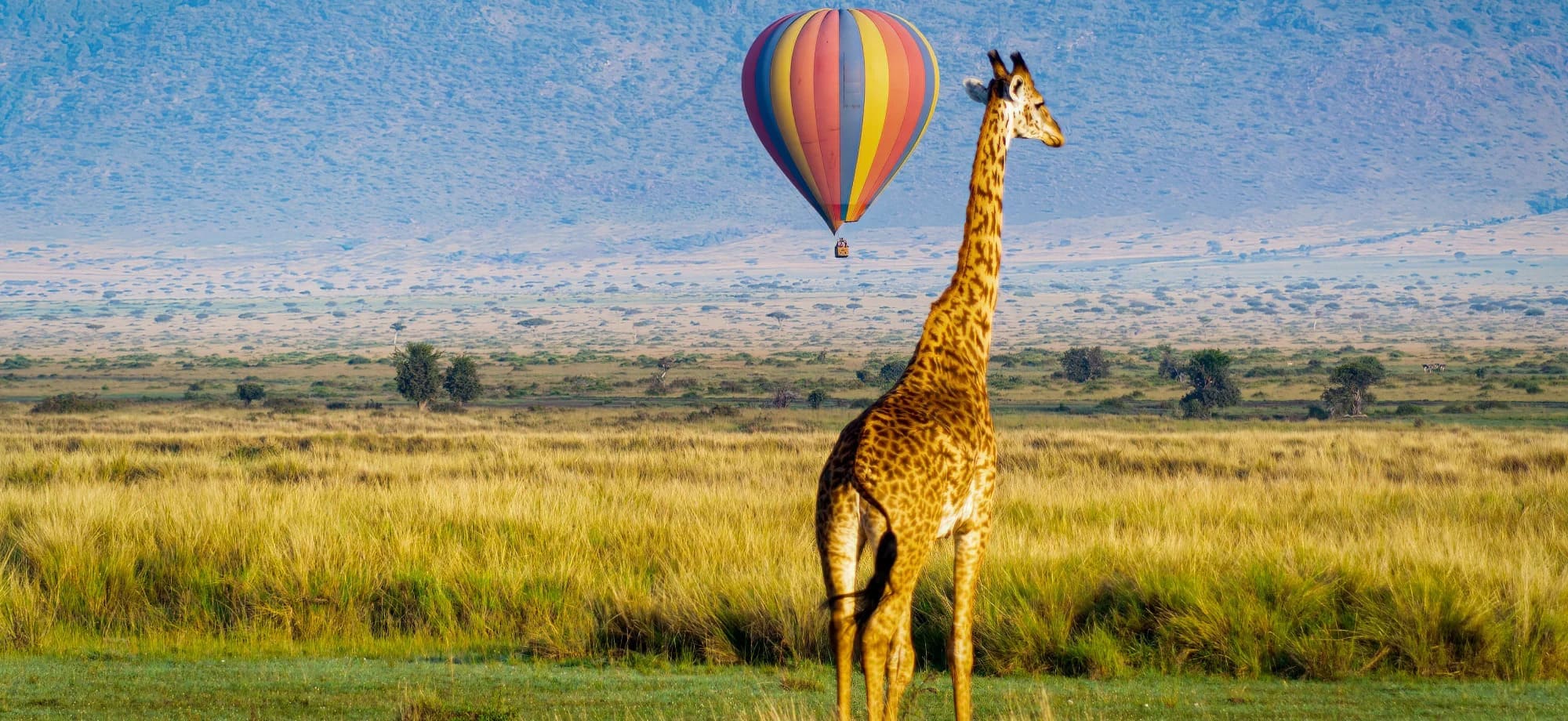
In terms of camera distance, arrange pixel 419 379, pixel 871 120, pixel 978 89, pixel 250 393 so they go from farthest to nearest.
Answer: pixel 250 393, pixel 419 379, pixel 871 120, pixel 978 89

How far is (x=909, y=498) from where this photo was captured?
6.72 metres

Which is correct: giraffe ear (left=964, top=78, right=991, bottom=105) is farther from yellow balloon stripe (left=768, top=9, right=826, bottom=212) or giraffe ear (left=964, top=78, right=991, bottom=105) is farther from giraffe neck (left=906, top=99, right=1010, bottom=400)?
yellow balloon stripe (left=768, top=9, right=826, bottom=212)

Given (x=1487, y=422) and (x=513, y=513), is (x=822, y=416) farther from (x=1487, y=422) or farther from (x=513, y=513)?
(x=513, y=513)

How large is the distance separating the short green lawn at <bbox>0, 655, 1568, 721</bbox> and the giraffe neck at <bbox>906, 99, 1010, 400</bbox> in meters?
1.82

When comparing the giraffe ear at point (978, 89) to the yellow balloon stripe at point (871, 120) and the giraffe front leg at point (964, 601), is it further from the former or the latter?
the yellow balloon stripe at point (871, 120)

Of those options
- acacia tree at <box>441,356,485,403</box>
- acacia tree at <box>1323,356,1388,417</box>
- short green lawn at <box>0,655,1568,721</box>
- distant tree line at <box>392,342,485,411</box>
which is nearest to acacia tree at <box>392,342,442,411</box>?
distant tree line at <box>392,342,485,411</box>

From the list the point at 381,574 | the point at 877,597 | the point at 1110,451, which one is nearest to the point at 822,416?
the point at 1110,451

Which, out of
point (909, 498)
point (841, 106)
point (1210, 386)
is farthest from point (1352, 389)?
point (909, 498)

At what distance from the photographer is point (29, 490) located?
59.9 feet

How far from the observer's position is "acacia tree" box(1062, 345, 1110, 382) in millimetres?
71500

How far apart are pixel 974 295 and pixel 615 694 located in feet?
10.5

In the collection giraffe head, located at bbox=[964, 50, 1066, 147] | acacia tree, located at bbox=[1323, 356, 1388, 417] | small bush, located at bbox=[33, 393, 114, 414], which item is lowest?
acacia tree, located at bbox=[1323, 356, 1388, 417]

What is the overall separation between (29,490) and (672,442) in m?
14.5

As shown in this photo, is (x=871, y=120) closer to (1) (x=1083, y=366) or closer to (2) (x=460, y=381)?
(2) (x=460, y=381)
